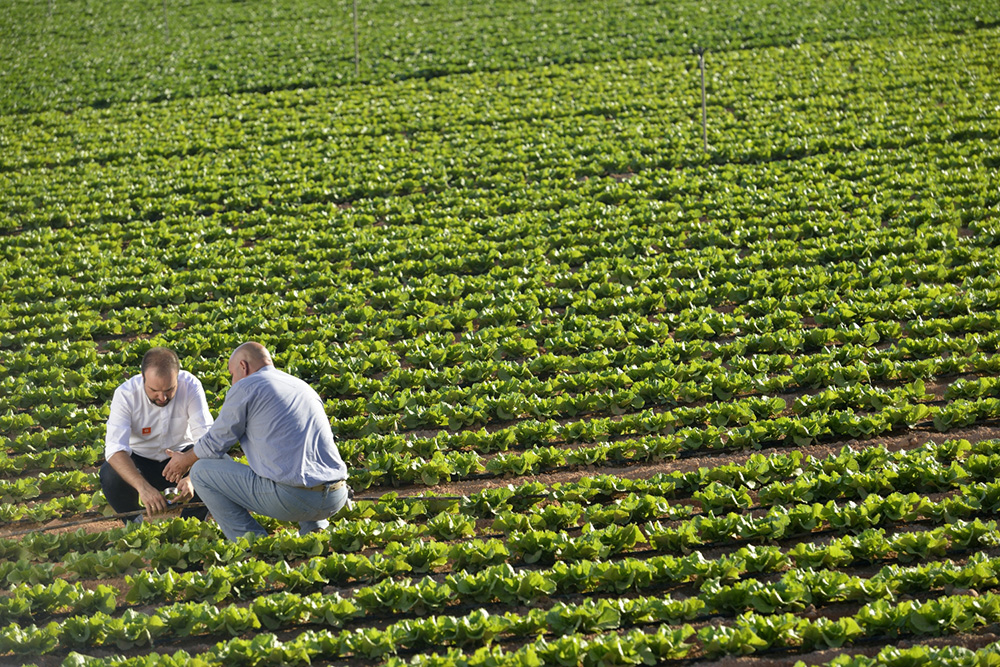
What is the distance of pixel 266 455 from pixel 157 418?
4.57 ft

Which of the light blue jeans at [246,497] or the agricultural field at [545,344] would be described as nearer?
the agricultural field at [545,344]

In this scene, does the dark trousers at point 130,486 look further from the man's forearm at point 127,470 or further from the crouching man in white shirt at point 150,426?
the man's forearm at point 127,470

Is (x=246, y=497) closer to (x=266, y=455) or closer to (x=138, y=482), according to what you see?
(x=266, y=455)

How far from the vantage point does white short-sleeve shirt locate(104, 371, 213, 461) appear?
6.88 meters

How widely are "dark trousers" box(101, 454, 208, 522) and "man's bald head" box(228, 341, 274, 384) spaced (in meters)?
1.32

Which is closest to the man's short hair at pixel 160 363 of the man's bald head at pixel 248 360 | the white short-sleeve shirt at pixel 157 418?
the white short-sleeve shirt at pixel 157 418

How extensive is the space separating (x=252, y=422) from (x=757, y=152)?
13.7 metres

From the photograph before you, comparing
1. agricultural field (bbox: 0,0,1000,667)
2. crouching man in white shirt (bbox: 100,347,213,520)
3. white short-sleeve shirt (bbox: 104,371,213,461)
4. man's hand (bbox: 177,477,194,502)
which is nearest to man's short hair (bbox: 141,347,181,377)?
→ crouching man in white shirt (bbox: 100,347,213,520)

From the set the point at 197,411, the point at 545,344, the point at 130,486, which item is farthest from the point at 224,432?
the point at 545,344

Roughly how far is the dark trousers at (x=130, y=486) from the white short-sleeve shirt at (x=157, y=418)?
101 mm

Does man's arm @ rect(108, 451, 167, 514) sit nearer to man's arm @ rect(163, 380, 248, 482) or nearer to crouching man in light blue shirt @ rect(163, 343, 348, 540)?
man's arm @ rect(163, 380, 248, 482)

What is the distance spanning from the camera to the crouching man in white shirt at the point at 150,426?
6629 mm

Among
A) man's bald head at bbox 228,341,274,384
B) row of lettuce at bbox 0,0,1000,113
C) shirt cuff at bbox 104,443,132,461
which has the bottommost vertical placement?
shirt cuff at bbox 104,443,132,461

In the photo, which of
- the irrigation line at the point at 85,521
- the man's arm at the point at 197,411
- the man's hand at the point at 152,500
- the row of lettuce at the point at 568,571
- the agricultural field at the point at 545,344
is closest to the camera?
the row of lettuce at the point at 568,571
